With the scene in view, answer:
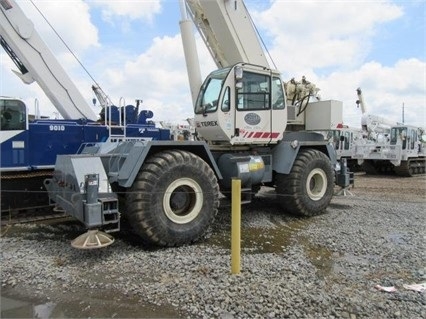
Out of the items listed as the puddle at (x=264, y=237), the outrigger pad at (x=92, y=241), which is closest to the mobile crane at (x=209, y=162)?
the outrigger pad at (x=92, y=241)

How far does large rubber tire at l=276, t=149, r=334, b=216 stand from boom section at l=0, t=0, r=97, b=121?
5.86m

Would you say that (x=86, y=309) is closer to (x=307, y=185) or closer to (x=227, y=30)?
(x=307, y=185)

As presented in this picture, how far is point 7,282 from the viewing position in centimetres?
438

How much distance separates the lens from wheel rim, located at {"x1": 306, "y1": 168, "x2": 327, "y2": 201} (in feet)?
26.4

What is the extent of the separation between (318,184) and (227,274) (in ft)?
14.4

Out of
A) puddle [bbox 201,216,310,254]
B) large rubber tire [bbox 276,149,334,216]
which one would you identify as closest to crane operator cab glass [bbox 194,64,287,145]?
large rubber tire [bbox 276,149,334,216]

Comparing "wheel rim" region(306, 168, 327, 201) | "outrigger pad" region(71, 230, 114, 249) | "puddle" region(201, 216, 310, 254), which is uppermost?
"wheel rim" region(306, 168, 327, 201)

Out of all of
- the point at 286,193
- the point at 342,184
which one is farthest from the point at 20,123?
the point at 342,184

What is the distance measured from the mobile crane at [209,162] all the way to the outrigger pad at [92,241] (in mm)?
12

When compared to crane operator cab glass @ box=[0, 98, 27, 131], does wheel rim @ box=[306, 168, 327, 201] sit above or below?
below

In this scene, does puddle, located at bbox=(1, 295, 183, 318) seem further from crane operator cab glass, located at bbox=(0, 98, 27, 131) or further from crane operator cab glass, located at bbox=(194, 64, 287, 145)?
crane operator cab glass, located at bbox=(0, 98, 27, 131)

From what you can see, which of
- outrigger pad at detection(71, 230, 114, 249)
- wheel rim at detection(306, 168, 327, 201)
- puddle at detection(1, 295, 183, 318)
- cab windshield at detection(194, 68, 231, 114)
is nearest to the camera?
puddle at detection(1, 295, 183, 318)

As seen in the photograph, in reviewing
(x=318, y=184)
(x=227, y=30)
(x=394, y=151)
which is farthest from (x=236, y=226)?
(x=394, y=151)

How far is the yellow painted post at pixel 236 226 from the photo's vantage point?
4.30 meters
